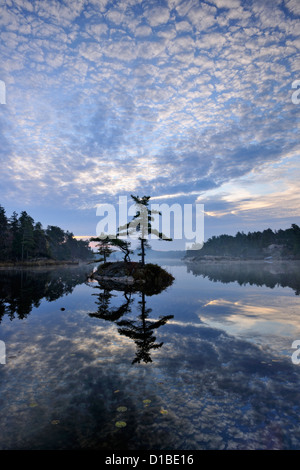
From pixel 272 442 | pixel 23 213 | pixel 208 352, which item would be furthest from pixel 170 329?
pixel 23 213

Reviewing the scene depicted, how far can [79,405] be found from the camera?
4.73 metres

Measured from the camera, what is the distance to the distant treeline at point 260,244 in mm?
125812

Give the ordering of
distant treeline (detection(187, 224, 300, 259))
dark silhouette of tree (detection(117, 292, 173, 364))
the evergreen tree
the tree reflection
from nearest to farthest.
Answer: dark silhouette of tree (detection(117, 292, 173, 364)) < the tree reflection < the evergreen tree < distant treeline (detection(187, 224, 300, 259))

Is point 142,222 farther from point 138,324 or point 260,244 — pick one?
point 260,244

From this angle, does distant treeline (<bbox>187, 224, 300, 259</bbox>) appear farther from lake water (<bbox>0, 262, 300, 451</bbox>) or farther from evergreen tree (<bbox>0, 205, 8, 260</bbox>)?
evergreen tree (<bbox>0, 205, 8, 260</bbox>)

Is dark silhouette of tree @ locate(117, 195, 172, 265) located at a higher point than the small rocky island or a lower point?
higher

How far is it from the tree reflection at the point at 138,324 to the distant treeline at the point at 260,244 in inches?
4869

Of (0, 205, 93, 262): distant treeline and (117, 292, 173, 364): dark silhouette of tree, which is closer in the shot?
(117, 292, 173, 364): dark silhouette of tree

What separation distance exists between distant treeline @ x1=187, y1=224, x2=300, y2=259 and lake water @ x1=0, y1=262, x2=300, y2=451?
12577 centimetres

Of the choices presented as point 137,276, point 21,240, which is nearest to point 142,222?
point 137,276

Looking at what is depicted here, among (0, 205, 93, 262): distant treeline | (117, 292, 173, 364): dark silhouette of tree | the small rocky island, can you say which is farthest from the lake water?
(0, 205, 93, 262): distant treeline

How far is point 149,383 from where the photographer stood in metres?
5.65

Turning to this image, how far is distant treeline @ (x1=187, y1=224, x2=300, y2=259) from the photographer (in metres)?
126

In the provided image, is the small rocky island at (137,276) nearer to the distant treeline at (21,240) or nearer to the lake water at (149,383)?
the lake water at (149,383)
